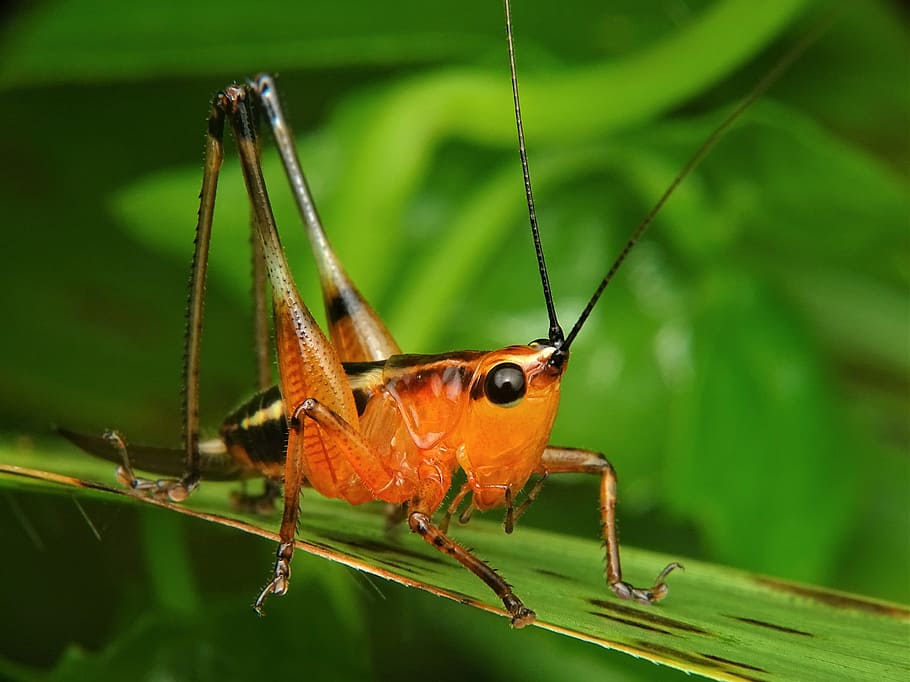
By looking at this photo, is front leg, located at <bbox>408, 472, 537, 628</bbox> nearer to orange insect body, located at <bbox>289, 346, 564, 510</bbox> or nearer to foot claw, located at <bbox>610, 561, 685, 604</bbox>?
orange insect body, located at <bbox>289, 346, 564, 510</bbox>

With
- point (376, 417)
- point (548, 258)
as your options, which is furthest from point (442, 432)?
point (548, 258)

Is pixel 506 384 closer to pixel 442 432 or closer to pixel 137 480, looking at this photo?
pixel 442 432

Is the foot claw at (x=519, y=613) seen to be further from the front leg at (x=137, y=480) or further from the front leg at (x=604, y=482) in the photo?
the front leg at (x=137, y=480)

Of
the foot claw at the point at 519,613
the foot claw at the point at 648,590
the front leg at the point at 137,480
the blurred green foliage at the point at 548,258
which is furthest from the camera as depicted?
the blurred green foliage at the point at 548,258

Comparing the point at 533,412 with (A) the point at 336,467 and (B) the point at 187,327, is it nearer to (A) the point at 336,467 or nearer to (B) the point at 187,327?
(A) the point at 336,467

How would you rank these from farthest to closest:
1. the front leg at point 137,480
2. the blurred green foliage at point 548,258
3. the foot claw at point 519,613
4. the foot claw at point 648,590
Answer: the blurred green foliage at point 548,258, the front leg at point 137,480, the foot claw at point 648,590, the foot claw at point 519,613

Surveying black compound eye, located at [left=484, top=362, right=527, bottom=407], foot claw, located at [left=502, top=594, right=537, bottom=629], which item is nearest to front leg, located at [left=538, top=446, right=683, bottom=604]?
black compound eye, located at [left=484, top=362, right=527, bottom=407]

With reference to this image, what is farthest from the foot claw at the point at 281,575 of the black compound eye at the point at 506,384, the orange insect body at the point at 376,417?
the black compound eye at the point at 506,384

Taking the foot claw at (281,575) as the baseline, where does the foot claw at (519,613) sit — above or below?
above
